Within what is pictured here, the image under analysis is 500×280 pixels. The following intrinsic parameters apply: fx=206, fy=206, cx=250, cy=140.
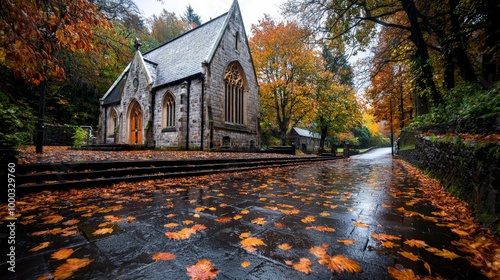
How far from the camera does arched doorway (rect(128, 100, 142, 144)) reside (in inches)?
712

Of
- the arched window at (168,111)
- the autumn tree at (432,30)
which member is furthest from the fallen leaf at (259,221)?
the arched window at (168,111)

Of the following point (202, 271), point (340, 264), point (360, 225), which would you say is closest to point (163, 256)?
point (202, 271)

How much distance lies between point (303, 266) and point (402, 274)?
0.68 m

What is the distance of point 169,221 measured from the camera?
8.16 ft

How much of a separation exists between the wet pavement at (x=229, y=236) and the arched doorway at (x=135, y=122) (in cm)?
1594

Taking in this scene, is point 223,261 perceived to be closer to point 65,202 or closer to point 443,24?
point 65,202

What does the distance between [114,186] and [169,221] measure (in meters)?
2.81

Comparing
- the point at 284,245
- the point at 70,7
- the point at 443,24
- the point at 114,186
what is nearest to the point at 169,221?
the point at 284,245

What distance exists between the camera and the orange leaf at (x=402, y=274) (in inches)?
55.9

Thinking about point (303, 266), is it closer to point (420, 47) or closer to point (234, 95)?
point (420, 47)

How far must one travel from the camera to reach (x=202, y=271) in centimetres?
146

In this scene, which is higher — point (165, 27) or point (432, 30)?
point (165, 27)

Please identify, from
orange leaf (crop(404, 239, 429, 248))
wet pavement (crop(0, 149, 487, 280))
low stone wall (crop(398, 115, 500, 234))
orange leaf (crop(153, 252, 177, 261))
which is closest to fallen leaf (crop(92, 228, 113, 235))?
wet pavement (crop(0, 149, 487, 280))

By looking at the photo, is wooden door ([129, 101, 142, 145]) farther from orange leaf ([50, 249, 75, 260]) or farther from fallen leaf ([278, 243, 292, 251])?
fallen leaf ([278, 243, 292, 251])
